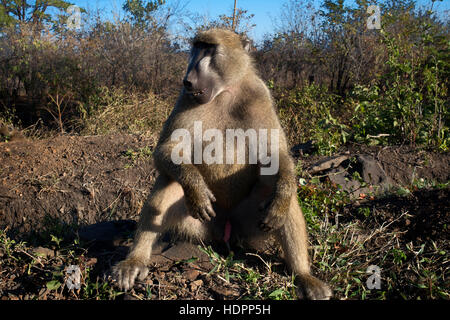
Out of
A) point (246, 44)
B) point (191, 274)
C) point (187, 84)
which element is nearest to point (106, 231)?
point (191, 274)

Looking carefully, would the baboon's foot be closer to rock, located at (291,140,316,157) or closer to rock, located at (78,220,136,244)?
rock, located at (78,220,136,244)

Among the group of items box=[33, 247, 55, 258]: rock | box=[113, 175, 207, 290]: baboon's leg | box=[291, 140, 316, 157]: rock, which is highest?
box=[291, 140, 316, 157]: rock

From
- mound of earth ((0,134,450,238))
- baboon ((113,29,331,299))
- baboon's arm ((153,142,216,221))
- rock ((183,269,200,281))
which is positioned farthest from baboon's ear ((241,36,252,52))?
mound of earth ((0,134,450,238))

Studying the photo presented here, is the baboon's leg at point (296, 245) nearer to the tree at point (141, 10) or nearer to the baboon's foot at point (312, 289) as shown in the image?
the baboon's foot at point (312, 289)

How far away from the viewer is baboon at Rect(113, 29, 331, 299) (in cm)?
230

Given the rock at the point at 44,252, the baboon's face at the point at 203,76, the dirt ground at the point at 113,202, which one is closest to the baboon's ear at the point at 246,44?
the baboon's face at the point at 203,76

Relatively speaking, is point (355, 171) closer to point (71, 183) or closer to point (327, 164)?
point (327, 164)

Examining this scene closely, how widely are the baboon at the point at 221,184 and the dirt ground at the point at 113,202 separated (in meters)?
0.18

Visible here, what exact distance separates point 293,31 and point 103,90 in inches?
213

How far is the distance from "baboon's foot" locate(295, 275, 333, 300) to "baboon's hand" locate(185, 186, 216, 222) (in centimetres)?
69

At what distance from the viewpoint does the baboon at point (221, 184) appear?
90.7 inches

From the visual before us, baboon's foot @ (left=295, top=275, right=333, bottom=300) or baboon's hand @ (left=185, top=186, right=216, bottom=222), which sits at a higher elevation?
baboon's hand @ (left=185, top=186, right=216, bottom=222)

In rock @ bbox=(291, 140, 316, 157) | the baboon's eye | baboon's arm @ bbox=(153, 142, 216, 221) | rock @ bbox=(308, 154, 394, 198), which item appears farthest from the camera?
rock @ bbox=(291, 140, 316, 157)
